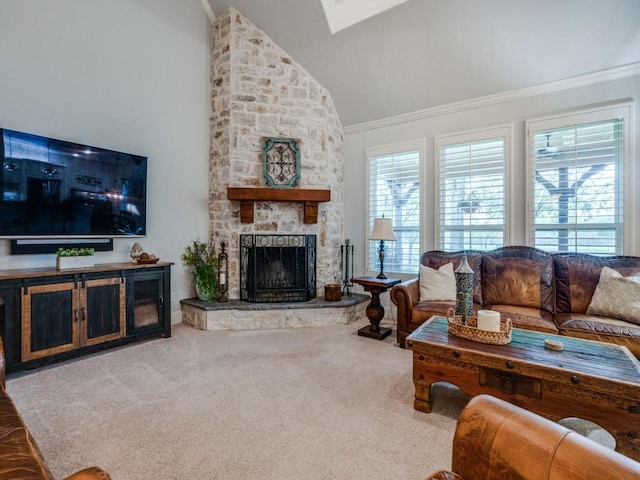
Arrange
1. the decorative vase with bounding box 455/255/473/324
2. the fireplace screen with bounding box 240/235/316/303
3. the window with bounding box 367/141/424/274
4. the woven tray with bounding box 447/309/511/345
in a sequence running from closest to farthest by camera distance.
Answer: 1. the woven tray with bounding box 447/309/511/345
2. the decorative vase with bounding box 455/255/473/324
3. the fireplace screen with bounding box 240/235/316/303
4. the window with bounding box 367/141/424/274

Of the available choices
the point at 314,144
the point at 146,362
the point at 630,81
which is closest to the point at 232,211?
the point at 314,144

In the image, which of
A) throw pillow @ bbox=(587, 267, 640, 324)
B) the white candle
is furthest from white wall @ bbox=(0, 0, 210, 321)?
throw pillow @ bbox=(587, 267, 640, 324)

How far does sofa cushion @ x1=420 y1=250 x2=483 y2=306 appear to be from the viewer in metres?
3.35

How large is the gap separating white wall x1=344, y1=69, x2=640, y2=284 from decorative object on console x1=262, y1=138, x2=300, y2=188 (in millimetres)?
970

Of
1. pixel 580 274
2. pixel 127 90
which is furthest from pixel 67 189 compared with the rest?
pixel 580 274

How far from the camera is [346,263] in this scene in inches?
188

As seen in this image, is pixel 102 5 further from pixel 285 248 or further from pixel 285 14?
pixel 285 248

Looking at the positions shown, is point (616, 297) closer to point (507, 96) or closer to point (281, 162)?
point (507, 96)

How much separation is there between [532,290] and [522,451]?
9.24 feet

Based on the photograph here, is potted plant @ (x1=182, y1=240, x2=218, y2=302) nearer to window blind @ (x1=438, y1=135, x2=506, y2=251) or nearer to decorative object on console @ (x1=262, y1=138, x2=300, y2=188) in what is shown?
decorative object on console @ (x1=262, y1=138, x2=300, y2=188)

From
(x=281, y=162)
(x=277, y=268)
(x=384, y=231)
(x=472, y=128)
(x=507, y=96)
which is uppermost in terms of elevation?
(x=507, y=96)

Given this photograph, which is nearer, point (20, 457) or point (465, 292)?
point (20, 457)

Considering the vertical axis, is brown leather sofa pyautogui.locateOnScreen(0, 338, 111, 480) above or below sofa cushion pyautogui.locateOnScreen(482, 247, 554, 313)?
below

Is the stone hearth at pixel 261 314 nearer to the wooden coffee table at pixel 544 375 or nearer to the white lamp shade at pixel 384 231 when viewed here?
the white lamp shade at pixel 384 231
